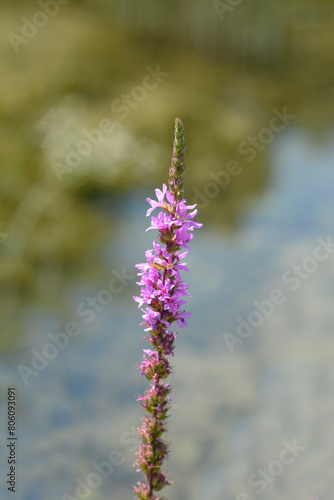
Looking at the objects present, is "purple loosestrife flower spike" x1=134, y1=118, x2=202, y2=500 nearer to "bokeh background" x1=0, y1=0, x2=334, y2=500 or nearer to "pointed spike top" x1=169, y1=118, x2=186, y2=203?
"pointed spike top" x1=169, y1=118, x2=186, y2=203

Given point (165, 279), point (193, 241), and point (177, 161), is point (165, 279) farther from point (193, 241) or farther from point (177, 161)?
point (193, 241)

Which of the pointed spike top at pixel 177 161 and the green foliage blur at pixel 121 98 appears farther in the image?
the green foliage blur at pixel 121 98

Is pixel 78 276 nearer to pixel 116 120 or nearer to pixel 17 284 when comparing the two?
pixel 17 284

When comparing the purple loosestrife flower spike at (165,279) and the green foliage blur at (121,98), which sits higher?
the green foliage blur at (121,98)

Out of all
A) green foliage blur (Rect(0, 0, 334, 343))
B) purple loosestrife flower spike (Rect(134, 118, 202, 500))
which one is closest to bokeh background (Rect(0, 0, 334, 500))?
green foliage blur (Rect(0, 0, 334, 343))

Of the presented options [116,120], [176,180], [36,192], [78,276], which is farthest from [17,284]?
[176,180]

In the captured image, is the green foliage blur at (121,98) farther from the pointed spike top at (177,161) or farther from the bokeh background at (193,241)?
the pointed spike top at (177,161)

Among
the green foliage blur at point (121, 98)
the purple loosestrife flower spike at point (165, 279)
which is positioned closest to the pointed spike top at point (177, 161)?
the purple loosestrife flower spike at point (165, 279)

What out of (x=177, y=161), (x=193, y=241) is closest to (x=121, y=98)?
(x=193, y=241)

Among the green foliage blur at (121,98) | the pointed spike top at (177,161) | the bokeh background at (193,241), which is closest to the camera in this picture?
the pointed spike top at (177,161)
